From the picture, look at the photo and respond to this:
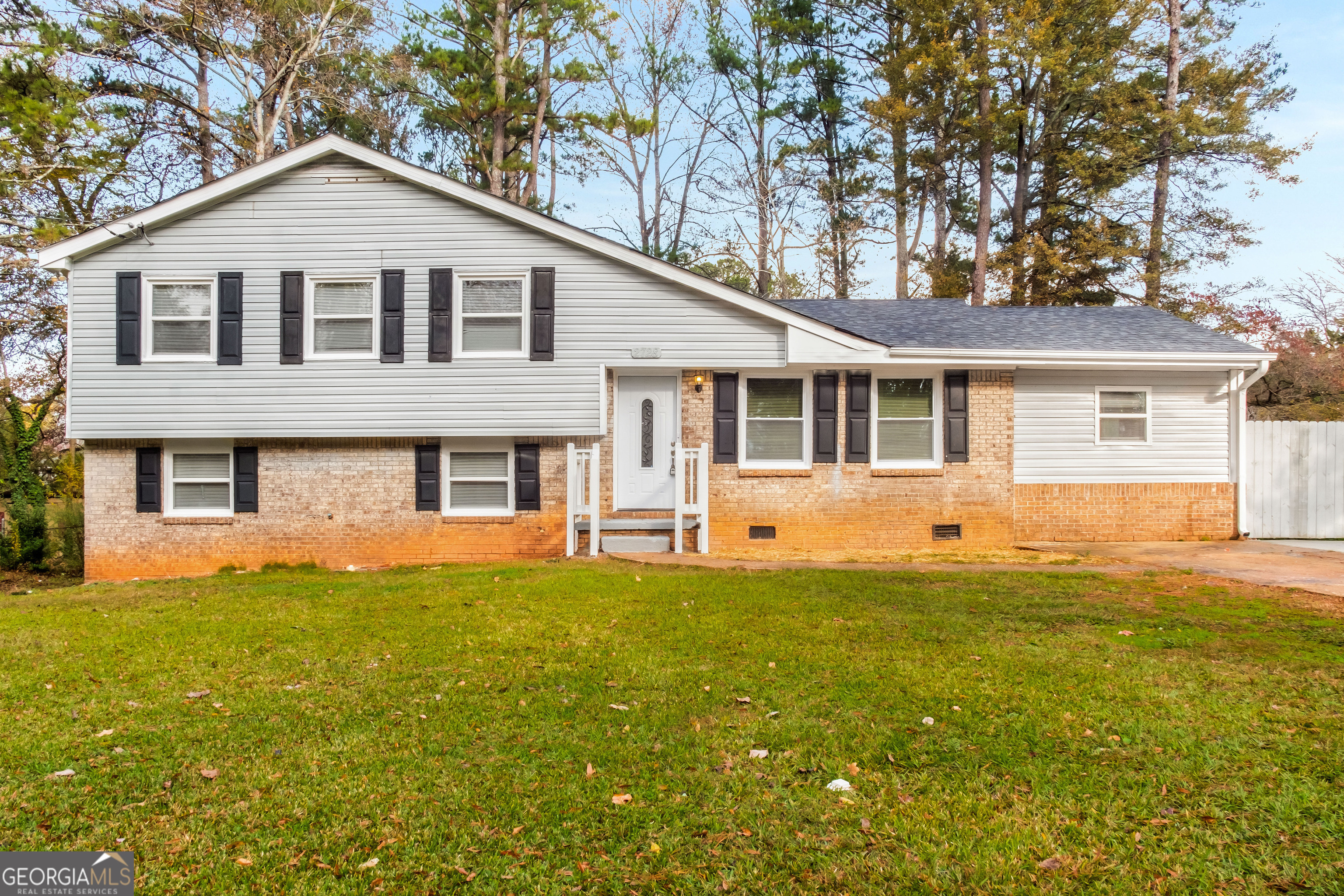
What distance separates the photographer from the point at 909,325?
13.8 meters

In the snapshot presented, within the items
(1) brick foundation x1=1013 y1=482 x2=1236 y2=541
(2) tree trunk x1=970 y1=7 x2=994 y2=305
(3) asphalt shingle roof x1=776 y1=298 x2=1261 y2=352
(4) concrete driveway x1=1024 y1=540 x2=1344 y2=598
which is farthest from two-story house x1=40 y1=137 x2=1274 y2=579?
(2) tree trunk x1=970 y1=7 x2=994 y2=305

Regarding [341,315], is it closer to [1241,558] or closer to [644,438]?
[644,438]

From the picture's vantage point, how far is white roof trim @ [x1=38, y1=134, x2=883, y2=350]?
11617 millimetres

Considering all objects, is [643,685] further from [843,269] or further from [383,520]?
[843,269]

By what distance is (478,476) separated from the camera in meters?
12.2

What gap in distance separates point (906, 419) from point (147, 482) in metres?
11.5

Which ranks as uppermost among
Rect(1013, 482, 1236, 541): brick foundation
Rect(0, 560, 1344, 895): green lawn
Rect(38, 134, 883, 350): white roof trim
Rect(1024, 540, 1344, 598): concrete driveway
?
Rect(38, 134, 883, 350): white roof trim

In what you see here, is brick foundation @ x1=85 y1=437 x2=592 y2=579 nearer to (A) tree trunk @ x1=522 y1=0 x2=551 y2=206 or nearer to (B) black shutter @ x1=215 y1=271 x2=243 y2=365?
(B) black shutter @ x1=215 y1=271 x2=243 y2=365

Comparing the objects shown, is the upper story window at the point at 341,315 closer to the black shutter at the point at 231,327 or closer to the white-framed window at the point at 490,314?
the black shutter at the point at 231,327

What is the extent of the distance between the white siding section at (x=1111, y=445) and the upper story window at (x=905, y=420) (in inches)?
64.5

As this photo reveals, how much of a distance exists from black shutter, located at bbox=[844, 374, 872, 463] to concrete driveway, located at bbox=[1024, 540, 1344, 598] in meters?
2.98

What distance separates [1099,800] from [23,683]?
6.31m

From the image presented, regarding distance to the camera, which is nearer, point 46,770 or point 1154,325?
point 46,770

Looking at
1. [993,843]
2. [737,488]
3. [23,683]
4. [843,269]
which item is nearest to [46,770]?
[23,683]
